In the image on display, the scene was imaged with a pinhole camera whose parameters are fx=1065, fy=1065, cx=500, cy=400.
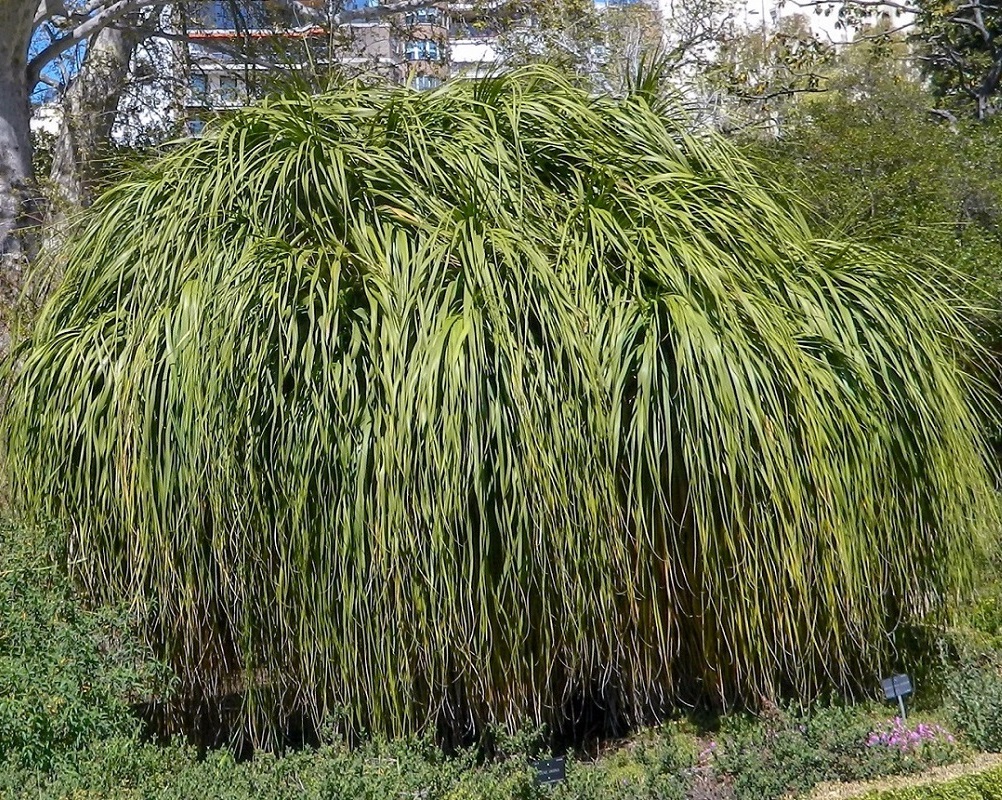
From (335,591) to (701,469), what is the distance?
142 cm

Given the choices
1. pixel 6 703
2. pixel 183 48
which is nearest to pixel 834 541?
pixel 6 703

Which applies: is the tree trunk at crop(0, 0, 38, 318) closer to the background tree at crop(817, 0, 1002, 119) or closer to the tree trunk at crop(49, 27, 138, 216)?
the tree trunk at crop(49, 27, 138, 216)

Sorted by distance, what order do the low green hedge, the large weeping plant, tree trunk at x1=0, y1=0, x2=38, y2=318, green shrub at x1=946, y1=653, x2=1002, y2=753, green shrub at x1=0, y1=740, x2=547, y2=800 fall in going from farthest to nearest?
tree trunk at x1=0, y1=0, x2=38, y2=318
green shrub at x1=946, y1=653, x2=1002, y2=753
the large weeping plant
green shrub at x1=0, y1=740, x2=547, y2=800
the low green hedge

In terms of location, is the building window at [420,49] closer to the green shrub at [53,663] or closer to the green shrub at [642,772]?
the green shrub at [53,663]

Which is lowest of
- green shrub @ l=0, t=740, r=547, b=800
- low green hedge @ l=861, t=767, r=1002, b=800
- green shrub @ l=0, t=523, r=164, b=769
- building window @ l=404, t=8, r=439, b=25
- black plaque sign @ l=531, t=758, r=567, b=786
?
low green hedge @ l=861, t=767, r=1002, b=800

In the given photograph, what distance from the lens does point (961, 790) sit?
11.4 ft

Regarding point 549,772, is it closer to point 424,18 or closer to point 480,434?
point 480,434

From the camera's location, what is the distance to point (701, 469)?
393 centimetres

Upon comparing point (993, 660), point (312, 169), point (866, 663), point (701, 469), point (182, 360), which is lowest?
point (993, 660)

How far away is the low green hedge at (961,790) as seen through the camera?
11.3ft

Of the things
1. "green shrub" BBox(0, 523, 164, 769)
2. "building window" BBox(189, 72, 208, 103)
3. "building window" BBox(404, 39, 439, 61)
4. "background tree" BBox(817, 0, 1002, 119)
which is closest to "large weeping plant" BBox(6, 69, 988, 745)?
"green shrub" BBox(0, 523, 164, 769)

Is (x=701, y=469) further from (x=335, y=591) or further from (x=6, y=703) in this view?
(x=6, y=703)

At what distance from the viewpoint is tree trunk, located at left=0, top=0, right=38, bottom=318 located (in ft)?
24.9

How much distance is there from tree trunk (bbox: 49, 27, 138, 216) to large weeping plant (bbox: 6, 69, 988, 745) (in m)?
4.60
